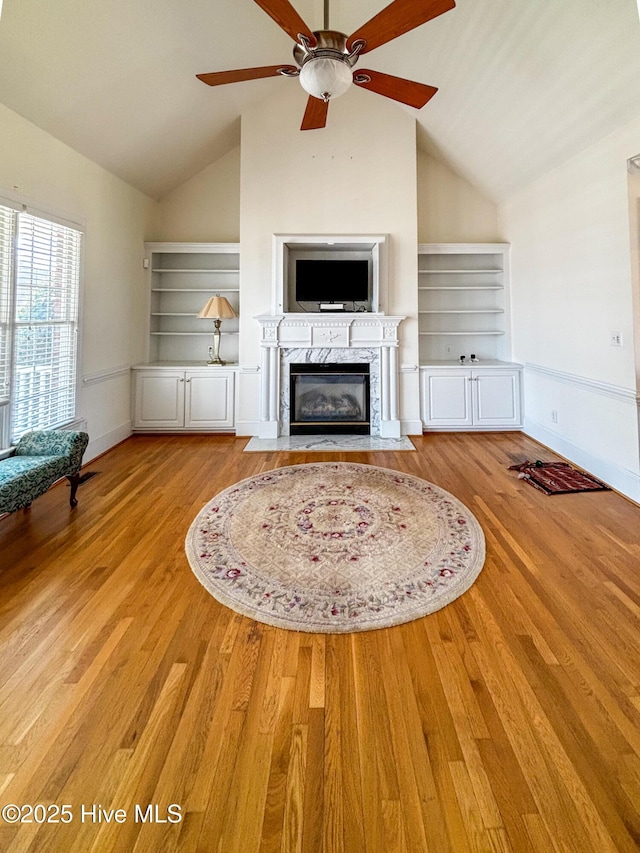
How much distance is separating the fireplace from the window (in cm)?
250

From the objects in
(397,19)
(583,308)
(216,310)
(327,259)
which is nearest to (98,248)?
(216,310)

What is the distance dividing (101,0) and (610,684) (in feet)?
15.3

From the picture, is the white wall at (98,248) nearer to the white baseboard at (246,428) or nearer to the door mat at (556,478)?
the white baseboard at (246,428)

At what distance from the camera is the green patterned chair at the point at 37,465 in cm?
255

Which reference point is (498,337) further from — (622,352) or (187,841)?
(187,841)

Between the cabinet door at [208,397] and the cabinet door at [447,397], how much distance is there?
257cm

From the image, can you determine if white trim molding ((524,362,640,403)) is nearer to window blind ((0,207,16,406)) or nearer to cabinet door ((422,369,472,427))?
cabinet door ((422,369,472,427))

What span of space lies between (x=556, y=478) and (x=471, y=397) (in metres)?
1.96

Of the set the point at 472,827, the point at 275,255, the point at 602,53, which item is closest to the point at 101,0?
the point at 275,255

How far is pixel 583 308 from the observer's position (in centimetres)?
391

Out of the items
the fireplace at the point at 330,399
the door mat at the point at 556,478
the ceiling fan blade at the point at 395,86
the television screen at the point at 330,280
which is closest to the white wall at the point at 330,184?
the television screen at the point at 330,280

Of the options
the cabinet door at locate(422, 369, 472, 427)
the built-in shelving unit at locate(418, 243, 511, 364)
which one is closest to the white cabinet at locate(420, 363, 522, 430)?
the cabinet door at locate(422, 369, 472, 427)

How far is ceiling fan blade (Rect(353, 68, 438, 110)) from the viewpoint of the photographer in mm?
2465

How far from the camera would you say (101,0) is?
269 cm
